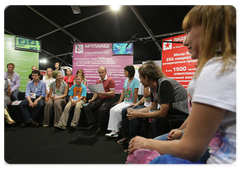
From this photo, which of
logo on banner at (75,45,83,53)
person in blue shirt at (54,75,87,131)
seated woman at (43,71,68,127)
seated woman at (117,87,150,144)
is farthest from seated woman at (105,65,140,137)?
logo on banner at (75,45,83,53)

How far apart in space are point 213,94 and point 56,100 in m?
3.03

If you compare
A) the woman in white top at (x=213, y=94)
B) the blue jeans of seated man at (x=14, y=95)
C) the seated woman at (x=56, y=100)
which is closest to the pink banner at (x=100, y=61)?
the seated woman at (x=56, y=100)

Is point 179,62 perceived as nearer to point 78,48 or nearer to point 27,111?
point 78,48

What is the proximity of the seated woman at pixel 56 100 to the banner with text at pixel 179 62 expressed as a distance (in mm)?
2383

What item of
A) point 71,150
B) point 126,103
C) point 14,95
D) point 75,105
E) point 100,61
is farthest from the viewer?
point 100,61

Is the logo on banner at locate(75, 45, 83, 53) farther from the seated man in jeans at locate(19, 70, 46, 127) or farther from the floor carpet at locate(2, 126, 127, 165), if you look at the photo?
the floor carpet at locate(2, 126, 127, 165)

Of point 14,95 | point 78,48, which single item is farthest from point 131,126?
point 78,48

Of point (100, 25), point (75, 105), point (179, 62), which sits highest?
point (100, 25)

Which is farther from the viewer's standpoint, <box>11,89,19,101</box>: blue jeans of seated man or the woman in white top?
<box>11,89,19,101</box>: blue jeans of seated man

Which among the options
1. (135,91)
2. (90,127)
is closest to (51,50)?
(90,127)

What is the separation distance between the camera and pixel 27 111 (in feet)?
8.82

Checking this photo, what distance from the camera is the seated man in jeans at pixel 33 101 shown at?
8.68 ft

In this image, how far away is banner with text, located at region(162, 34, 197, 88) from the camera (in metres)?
2.58

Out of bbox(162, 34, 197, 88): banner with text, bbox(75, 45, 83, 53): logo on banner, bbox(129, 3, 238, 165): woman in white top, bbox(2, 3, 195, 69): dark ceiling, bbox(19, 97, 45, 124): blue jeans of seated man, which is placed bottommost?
bbox(19, 97, 45, 124): blue jeans of seated man
